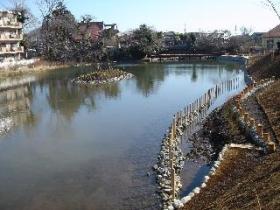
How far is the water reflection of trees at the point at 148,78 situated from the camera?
143 feet

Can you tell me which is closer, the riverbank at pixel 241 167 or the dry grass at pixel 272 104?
the riverbank at pixel 241 167

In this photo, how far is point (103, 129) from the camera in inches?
984

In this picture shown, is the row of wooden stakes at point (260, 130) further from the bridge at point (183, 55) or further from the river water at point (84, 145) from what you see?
the bridge at point (183, 55)

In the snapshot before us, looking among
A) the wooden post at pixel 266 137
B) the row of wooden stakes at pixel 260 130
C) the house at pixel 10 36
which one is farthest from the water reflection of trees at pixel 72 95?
the house at pixel 10 36

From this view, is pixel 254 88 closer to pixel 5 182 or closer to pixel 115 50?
pixel 5 182

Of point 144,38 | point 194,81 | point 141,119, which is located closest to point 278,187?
point 141,119

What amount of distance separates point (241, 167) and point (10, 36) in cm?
6003

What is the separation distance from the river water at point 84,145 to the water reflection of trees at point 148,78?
0.70m

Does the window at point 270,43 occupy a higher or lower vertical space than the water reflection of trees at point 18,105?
higher

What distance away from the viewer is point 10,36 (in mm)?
68312

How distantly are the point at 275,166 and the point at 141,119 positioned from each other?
1531 cm

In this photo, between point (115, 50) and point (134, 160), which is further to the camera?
point (115, 50)

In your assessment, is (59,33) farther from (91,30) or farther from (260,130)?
(260,130)

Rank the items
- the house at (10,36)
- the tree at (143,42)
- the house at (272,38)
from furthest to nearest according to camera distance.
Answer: the tree at (143,42) < the house at (272,38) < the house at (10,36)
